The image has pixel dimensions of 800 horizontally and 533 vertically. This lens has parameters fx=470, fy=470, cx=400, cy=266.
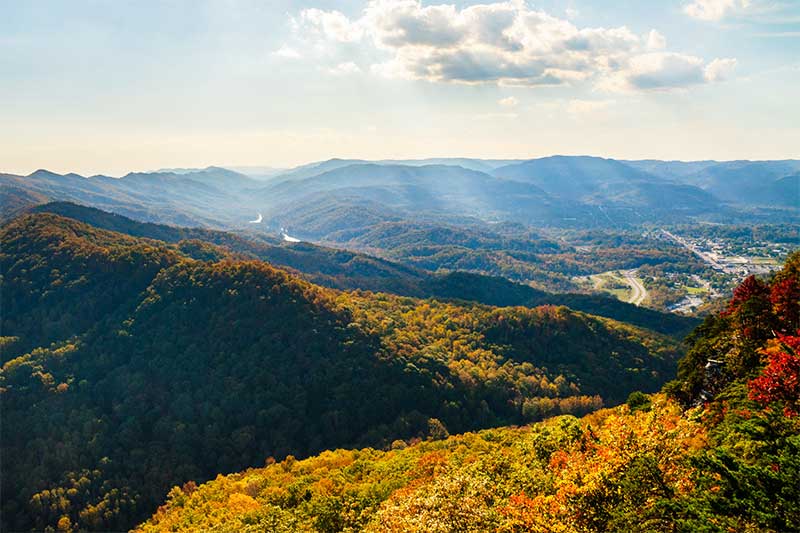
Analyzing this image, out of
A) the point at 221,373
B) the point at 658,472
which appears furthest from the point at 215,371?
the point at 658,472

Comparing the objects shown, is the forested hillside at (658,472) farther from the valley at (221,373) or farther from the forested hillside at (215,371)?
the forested hillside at (215,371)

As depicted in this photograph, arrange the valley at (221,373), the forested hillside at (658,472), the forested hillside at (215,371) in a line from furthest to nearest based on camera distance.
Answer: the forested hillside at (215,371) < the valley at (221,373) < the forested hillside at (658,472)

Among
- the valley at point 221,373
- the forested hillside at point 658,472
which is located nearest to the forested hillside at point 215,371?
the valley at point 221,373

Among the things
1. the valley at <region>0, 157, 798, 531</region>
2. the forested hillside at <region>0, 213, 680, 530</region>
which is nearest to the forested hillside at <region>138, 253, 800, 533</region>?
the valley at <region>0, 157, 798, 531</region>

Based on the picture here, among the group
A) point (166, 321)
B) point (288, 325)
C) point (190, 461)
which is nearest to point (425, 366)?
point (288, 325)

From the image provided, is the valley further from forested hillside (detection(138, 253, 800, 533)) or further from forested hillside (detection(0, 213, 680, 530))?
forested hillside (detection(138, 253, 800, 533))

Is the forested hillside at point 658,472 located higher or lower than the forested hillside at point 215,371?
higher

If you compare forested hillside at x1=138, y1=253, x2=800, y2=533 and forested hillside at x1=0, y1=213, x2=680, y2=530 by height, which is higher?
forested hillside at x1=138, y1=253, x2=800, y2=533

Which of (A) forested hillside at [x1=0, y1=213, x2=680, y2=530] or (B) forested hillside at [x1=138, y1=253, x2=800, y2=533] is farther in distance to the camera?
(A) forested hillside at [x1=0, y1=213, x2=680, y2=530]
